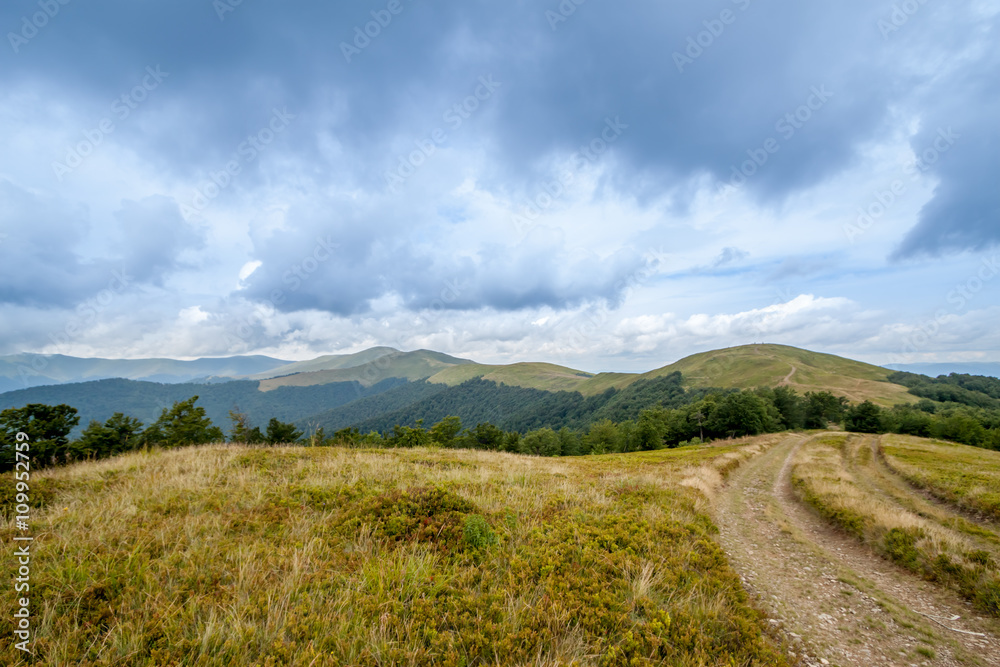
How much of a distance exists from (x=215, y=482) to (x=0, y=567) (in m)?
4.24

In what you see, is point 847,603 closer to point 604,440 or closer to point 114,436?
point 114,436

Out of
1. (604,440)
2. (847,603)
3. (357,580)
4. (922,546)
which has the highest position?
(357,580)

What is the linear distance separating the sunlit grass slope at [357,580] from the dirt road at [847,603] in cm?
158

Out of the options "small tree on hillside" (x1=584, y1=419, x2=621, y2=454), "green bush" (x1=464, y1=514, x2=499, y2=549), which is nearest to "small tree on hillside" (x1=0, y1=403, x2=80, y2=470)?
"green bush" (x1=464, y1=514, x2=499, y2=549)

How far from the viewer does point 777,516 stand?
1538 centimetres

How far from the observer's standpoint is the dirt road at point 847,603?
6.33 metres

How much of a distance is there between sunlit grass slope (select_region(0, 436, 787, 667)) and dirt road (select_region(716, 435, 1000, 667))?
1581mm

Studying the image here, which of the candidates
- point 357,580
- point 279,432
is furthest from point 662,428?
point 357,580

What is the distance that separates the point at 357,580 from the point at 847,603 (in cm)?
1053

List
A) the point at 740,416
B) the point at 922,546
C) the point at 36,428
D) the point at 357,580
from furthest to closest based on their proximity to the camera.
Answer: the point at 740,416
the point at 36,428
the point at 922,546
the point at 357,580

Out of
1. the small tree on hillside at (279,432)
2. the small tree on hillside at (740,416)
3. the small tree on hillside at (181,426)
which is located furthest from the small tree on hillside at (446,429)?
the small tree on hillside at (740,416)

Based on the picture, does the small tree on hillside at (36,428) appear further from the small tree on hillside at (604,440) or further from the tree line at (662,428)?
the small tree on hillside at (604,440)

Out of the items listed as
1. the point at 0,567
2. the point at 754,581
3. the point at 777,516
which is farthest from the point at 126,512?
the point at 777,516

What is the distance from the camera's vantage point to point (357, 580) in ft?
17.3
